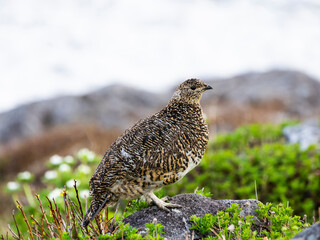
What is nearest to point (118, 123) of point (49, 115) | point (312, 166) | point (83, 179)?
point (49, 115)

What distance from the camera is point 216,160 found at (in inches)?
298

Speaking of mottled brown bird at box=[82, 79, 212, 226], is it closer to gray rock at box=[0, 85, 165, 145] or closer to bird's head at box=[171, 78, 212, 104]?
bird's head at box=[171, 78, 212, 104]

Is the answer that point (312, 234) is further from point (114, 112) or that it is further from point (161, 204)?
point (114, 112)

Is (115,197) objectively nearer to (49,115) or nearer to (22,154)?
(22,154)

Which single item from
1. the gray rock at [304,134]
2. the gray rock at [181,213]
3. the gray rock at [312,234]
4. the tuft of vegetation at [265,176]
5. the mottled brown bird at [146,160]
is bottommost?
the tuft of vegetation at [265,176]

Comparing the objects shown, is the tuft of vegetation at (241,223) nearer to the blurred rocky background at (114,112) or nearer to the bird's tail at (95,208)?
the bird's tail at (95,208)

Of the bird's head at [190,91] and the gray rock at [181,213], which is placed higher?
the bird's head at [190,91]

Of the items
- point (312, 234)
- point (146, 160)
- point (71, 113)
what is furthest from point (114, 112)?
point (312, 234)

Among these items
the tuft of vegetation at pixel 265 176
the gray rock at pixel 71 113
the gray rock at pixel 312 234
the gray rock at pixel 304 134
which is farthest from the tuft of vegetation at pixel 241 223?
the gray rock at pixel 71 113

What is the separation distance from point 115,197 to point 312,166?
458 centimetres

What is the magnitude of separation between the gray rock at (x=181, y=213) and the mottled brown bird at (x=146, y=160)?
3.6 inches

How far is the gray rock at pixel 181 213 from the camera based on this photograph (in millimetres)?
3428

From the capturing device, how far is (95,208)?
3.46 metres

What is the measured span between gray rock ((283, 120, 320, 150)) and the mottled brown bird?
4.92 m
